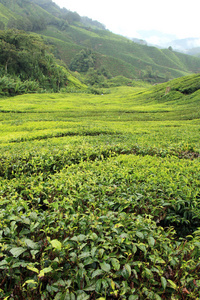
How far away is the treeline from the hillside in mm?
54858

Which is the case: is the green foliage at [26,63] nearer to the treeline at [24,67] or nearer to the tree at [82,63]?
the treeline at [24,67]

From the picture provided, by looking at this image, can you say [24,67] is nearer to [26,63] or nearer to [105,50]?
[26,63]

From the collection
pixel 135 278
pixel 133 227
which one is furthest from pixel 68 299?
pixel 133 227

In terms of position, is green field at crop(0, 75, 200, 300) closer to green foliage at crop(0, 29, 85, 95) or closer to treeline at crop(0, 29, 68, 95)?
treeline at crop(0, 29, 68, 95)

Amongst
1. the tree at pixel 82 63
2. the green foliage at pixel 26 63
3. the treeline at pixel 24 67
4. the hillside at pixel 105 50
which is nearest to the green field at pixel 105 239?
the treeline at pixel 24 67

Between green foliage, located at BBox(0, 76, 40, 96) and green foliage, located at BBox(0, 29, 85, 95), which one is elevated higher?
green foliage, located at BBox(0, 29, 85, 95)

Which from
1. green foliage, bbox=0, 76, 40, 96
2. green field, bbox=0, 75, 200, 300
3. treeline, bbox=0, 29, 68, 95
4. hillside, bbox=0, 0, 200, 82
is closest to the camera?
green field, bbox=0, 75, 200, 300

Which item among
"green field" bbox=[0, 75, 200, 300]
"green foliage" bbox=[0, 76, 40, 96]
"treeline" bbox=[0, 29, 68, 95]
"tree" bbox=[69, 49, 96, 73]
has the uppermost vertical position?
"tree" bbox=[69, 49, 96, 73]

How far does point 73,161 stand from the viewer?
616 cm

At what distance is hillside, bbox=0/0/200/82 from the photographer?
344 feet

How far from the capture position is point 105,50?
13162cm

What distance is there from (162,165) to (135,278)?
3423 mm

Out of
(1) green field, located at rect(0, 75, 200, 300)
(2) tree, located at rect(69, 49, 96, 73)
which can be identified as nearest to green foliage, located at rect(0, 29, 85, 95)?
(1) green field, located at rect(0, 75, 200, 300)

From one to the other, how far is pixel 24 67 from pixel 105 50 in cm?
10385
